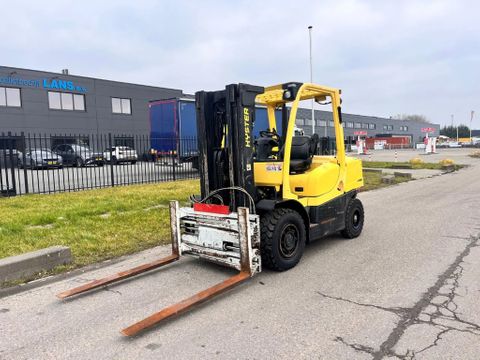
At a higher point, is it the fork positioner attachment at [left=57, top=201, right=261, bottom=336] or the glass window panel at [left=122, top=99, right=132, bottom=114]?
→ the glass window panel at [left=122, top=99, right=132, bottom=114]

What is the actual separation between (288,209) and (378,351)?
2.30 metres

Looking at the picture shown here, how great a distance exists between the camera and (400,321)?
365cm

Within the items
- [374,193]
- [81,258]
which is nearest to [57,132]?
[374,193]

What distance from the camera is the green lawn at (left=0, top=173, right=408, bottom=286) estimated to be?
621 centimetres

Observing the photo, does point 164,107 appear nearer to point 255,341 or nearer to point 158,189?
point 158,189

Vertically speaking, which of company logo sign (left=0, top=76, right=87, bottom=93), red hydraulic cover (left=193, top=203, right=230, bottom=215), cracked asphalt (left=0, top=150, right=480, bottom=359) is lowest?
cracked asphalt (left=0, top=150, right=480, bottom=359)

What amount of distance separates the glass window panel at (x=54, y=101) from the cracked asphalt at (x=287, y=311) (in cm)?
3073

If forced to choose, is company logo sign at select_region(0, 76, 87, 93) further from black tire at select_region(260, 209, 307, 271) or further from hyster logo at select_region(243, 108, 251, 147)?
black tire at select_region(260, 209, 307, 271)

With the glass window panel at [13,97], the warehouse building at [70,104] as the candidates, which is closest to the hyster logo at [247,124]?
the warehouse building at [70,104]

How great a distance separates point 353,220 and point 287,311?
3.31 meters

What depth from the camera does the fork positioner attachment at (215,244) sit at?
441 centimetres

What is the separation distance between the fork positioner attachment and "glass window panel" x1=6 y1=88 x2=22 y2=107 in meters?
30.2

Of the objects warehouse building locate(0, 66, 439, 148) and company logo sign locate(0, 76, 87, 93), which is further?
warehouse building locate(0, 66, 439, 148)

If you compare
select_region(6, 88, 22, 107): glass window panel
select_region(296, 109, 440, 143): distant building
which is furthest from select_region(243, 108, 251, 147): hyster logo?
select_region(296, 109, 440, 143): distant building
